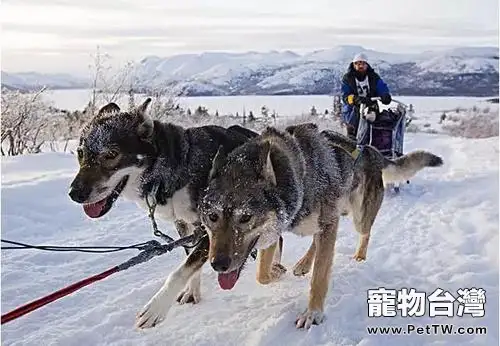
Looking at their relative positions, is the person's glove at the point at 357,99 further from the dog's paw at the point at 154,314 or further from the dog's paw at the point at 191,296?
the dog's paw at the point at 154,314

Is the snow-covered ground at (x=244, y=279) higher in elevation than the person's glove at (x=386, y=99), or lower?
lower

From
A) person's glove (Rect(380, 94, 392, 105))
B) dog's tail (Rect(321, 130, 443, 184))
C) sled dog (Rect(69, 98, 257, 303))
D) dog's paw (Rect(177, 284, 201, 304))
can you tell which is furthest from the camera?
person's glove (Rect(380, 94, 392, 105))

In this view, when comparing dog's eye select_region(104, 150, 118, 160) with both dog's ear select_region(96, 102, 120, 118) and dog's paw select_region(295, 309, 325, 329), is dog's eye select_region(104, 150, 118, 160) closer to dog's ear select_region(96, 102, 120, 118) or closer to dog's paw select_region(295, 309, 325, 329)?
dog's ear select_region(96, 102, 120, 118)

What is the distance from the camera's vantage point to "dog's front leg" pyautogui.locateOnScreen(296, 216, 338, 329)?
9.93 feet

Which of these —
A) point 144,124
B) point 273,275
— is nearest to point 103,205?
point 144,124

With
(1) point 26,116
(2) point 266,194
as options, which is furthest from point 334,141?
(1) point 26,116

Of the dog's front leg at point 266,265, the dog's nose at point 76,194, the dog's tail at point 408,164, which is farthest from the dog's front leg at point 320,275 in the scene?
the dog's tail at point 408,164

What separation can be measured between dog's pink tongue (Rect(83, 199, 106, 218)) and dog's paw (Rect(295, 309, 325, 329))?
1.13 metres

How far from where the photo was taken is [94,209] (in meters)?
2.96

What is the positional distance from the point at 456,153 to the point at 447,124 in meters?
6.77

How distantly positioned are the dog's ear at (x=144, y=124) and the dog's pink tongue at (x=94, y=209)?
393mm

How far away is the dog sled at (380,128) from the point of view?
6.66m

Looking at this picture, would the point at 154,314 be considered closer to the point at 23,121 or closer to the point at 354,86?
the point at 354,86

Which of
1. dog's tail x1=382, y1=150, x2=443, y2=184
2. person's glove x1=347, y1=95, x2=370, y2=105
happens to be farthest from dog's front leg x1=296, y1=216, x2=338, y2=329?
person's glove x1=347, y1=95, x2=370, y2=105
